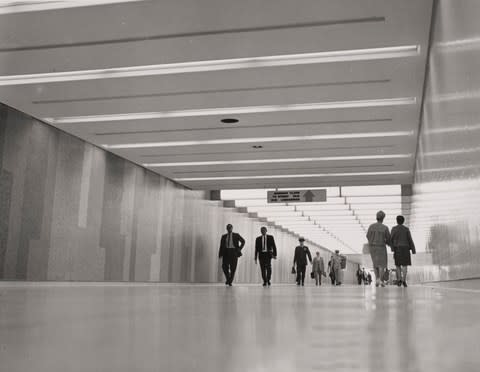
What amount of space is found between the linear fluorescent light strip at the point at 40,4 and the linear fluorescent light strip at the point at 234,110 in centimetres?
600

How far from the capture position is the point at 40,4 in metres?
8.95

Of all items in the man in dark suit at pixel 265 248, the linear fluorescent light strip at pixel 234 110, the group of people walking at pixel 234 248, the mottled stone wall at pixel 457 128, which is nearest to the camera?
the mottled stone wall at pixel 457 128

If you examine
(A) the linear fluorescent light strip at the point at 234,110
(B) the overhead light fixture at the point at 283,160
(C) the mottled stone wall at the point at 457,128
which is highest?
(A) the linear fluorescent light strip at the point at 234,110

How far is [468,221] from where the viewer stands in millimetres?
6961

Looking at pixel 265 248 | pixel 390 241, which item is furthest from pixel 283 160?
pixel 390 241

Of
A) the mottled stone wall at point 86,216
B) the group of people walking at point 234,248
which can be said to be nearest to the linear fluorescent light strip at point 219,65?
the mottled stone wall at point 86,216

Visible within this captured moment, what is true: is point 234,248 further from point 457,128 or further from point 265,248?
point 457,128

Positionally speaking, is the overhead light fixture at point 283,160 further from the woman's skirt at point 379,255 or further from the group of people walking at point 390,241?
the woman's skirt at point 379,255

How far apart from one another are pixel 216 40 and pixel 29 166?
7.77m

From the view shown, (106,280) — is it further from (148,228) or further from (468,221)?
(468,221)

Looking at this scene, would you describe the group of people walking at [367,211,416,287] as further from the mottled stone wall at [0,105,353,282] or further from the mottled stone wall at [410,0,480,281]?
the mottled stone wall at [0,105,353,282]

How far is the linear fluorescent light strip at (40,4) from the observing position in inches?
347

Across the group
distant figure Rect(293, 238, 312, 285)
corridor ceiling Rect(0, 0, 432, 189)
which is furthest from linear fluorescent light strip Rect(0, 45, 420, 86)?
distant figure Rect(293, 238, 312, 285)

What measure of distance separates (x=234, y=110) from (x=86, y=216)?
22.1ft
